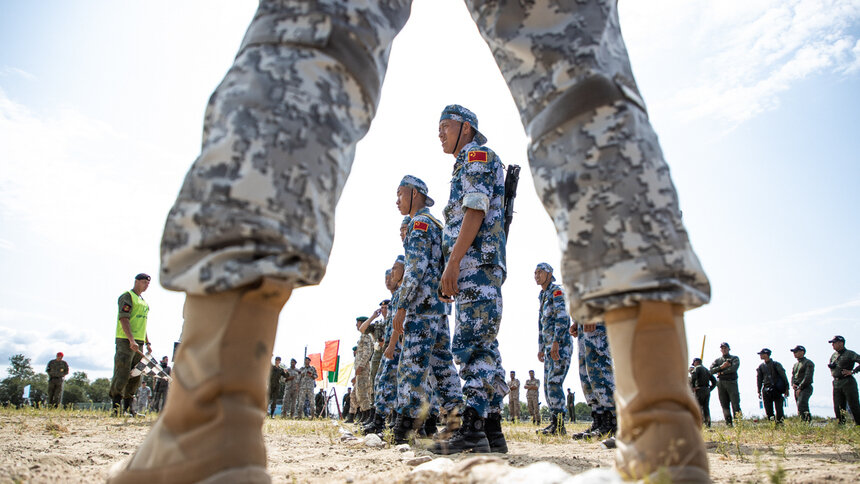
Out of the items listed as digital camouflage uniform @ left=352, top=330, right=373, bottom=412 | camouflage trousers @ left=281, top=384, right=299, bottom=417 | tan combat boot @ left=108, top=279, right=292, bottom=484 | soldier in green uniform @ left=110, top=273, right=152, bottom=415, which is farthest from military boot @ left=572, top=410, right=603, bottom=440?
camouflage trousers @ left=281, top=384, right=299, bottom=417

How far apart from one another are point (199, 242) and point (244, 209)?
0.09 meters

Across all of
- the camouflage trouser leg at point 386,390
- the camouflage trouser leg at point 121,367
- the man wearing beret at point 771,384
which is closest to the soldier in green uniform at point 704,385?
the man wearing beret at point 771,384

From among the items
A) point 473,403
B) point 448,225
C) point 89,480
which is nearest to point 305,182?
point 89,480

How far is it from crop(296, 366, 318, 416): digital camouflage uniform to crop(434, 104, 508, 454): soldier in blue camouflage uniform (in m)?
20.1

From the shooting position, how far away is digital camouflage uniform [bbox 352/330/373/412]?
1136 centimetres

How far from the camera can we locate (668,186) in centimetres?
107

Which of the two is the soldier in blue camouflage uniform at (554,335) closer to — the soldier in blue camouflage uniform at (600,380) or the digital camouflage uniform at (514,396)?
the soldier in blue camouflage uniform at (600,380)

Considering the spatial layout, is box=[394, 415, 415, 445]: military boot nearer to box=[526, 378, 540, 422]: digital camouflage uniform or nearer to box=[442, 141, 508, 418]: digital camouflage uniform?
box=[442, 141, 508, 418]: digital camouflage uniform

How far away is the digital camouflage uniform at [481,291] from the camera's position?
3719 mm

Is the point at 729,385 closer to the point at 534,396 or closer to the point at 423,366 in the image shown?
the point at 534,396

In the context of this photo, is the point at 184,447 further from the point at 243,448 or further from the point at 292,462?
the point at 292,462

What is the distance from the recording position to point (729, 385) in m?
15.9

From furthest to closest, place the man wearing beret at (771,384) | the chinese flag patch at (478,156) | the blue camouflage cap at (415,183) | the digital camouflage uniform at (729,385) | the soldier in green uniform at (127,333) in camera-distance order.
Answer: the digital camouflage uniform at (729,385) → the man wearing beret at (771,384) → the soldier in green uniform at (127,333) → the blue camouflage cap at (415,183) → the chinese flag patch at (478,156)

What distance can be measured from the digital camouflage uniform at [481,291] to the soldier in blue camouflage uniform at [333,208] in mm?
2614
